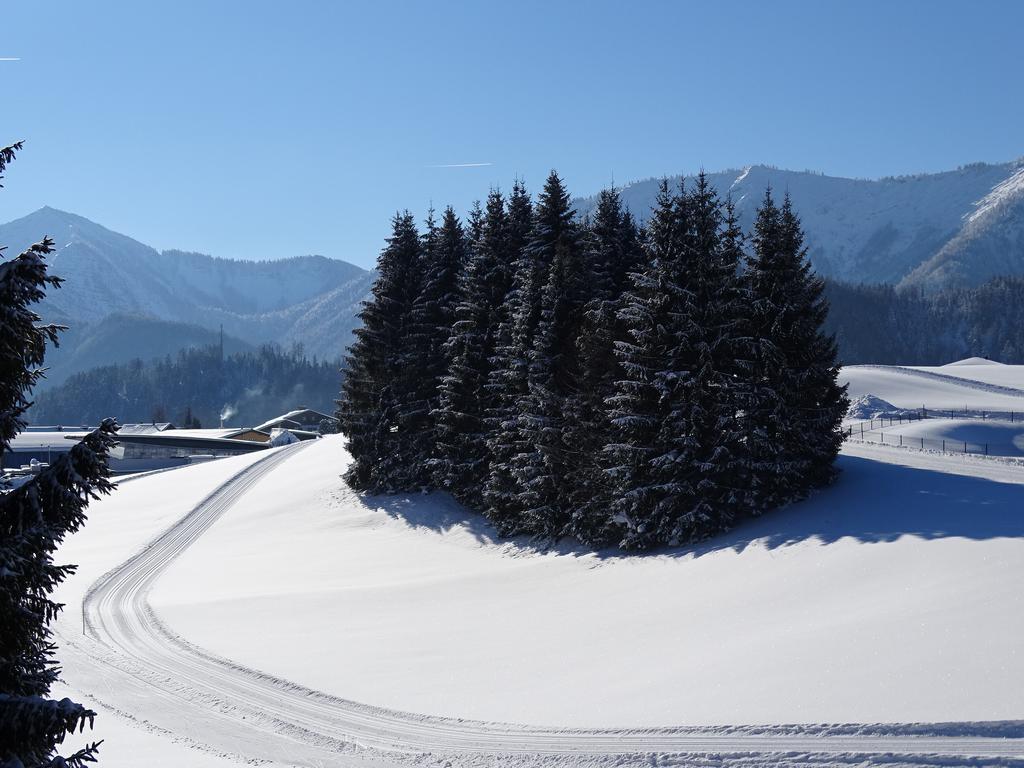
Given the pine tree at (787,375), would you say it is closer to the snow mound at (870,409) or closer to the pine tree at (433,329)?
the pine tree at (433,329)

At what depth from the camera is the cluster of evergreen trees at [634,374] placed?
3269cm

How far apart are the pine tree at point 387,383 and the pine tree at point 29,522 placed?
38836mm

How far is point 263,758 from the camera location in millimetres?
18672

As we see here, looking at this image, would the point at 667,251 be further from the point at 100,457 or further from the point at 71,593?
the point at 71,593

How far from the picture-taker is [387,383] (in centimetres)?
5031

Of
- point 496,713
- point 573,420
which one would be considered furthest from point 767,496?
point 496,713

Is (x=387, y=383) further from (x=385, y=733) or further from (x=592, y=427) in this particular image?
(x=385, y=733)

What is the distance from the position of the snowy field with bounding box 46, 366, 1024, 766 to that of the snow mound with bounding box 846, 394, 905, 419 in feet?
57.2

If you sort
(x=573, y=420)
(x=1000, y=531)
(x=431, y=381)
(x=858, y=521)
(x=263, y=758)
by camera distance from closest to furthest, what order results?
(x=263, y=758)
(x=1000, y=531)
(x=858, y=521)
(x=573, y=420)
(x=431, y=381)

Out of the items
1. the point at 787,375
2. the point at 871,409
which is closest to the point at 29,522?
the point at 787,375

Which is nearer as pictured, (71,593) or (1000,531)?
(1000,531)

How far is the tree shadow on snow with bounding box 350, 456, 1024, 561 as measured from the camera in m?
26.2

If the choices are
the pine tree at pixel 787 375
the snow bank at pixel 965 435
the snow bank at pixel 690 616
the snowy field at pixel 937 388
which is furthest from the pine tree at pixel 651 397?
the snowy field at pixel 937 388

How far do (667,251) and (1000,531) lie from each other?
15.7m
